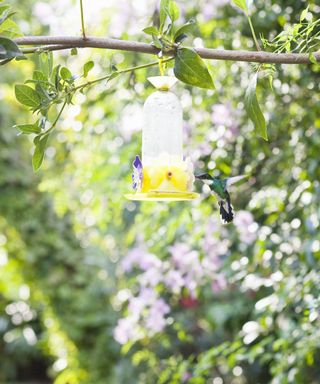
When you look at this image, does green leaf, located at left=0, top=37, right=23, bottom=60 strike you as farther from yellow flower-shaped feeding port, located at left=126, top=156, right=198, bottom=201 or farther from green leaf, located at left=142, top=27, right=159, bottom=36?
yellow flower-shaped feeding port, located at left=126, top=156, right=198, bottom=201

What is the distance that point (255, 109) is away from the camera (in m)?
0.98

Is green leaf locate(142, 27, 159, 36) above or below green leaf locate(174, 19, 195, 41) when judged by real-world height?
above

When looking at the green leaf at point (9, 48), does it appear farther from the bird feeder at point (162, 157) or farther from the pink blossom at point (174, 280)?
the pink blossom at point (174, 280)

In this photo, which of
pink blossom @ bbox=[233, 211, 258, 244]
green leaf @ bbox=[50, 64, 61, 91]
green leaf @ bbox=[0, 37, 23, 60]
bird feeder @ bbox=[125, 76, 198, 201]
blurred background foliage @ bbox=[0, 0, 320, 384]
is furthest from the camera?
pink blossom @ bbox=[233, 211, 258, 244]

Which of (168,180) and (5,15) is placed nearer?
Result: (5,15)

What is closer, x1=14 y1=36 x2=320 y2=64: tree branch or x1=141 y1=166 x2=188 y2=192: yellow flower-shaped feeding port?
x1=14 y1=36 x2=320 y2=64: tree branch

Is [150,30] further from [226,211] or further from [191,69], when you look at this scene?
[226,211]

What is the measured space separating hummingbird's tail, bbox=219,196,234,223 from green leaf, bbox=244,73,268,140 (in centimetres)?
15

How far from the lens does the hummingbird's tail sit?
1.09 meters

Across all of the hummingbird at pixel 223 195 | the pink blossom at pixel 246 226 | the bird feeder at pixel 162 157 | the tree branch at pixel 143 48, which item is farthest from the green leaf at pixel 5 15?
the pink blossom at pixel 246 226

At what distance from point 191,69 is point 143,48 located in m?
0.07

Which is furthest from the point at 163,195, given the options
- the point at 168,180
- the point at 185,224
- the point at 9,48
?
the point at 185,224

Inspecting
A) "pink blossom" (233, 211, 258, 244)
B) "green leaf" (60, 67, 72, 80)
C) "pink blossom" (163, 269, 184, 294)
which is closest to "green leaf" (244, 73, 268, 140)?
"green leaf" (60, 67, 72, 80)

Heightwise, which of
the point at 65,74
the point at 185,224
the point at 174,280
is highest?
the point at 65,74
